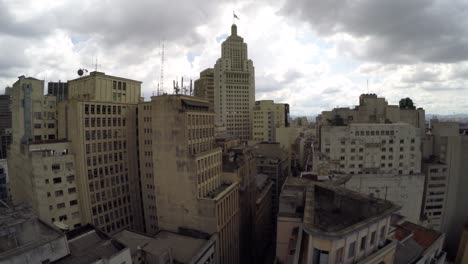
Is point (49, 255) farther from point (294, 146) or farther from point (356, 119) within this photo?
point (294, 146)

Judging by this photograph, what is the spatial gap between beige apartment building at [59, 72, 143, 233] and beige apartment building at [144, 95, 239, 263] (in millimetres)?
14016

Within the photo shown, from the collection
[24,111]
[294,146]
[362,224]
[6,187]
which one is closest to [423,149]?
[294,146]

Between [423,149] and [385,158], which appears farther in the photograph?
[423,149]

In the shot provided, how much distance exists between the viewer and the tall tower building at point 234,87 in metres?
131

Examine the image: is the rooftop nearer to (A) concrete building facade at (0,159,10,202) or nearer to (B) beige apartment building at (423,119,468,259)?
(B) beige apartment building at (423,119,468,259)

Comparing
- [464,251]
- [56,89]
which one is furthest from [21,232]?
[464,251]

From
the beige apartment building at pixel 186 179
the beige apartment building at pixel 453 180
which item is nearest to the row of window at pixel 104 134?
the beige apartment building at pixel 186 179

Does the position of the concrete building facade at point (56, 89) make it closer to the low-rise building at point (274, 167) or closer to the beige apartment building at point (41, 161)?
the beige apartment building at point (41, 161)

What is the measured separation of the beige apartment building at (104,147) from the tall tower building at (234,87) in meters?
69.6

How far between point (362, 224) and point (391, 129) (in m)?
63.0

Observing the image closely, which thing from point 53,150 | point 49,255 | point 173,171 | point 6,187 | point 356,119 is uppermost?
point 356,119

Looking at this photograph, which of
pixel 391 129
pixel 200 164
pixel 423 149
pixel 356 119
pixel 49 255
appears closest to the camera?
pixel 49 255

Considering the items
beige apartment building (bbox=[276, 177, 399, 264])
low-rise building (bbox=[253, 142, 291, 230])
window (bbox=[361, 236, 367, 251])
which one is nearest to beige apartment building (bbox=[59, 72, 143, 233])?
beige apartment building (bbox=[276, 177, 399, 264])

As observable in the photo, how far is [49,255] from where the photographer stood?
2633cm
